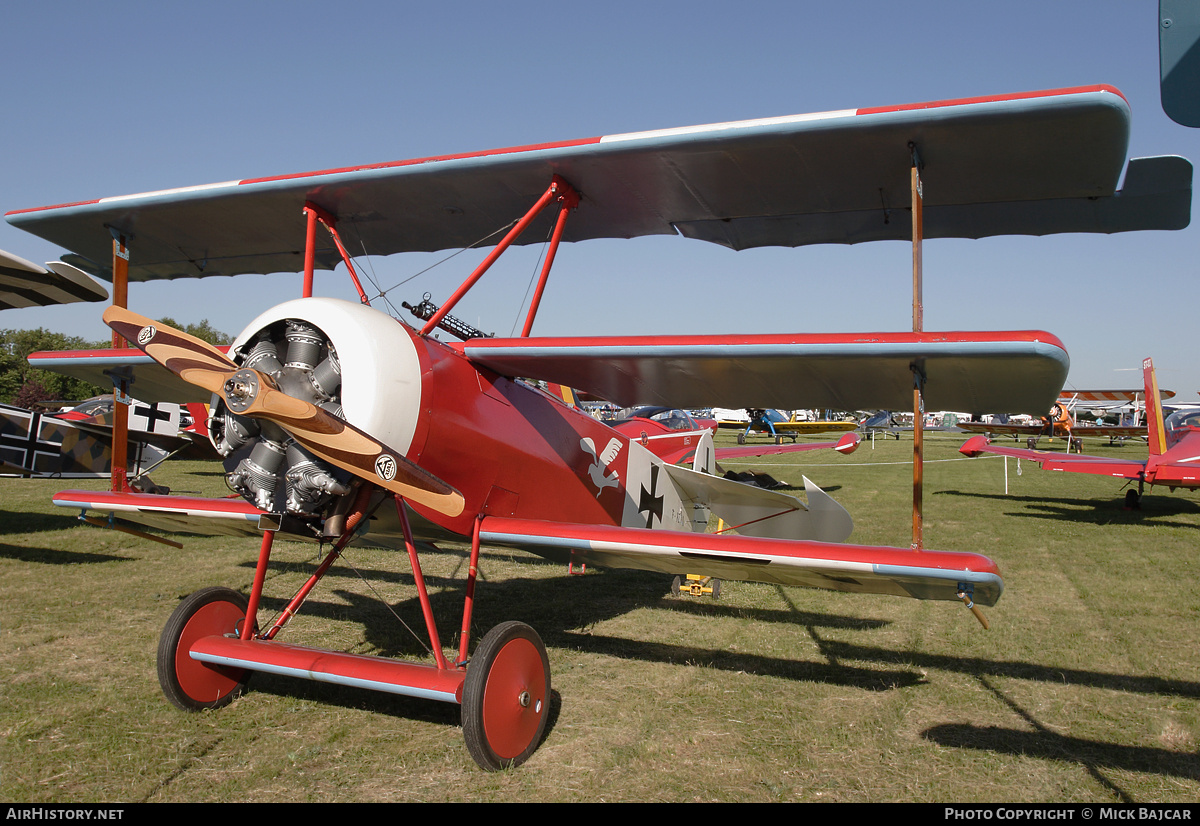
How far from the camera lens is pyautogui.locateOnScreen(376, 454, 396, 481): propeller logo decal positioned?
3.12 m

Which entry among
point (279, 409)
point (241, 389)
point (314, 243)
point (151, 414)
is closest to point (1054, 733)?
point (279, 409)

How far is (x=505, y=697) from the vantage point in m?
3.34

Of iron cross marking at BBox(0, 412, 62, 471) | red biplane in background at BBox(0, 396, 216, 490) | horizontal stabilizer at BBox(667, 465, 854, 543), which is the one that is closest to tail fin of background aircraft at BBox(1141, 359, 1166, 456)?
horizontal stabilizer at BBox(667, 465, 854, 543)

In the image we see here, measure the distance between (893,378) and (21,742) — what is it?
180 inches

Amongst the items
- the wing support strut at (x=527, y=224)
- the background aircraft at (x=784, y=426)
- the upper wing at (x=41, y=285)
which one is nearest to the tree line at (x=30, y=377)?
the background aircraft at (x=784, y=426)

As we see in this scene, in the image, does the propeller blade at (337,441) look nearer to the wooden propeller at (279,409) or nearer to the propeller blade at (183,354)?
the wooden propeller at (279,409)

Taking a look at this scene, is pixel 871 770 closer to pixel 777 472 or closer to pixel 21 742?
pixel 21 742

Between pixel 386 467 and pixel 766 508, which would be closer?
pixel 386 467

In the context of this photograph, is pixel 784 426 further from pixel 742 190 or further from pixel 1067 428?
pixel 742 190

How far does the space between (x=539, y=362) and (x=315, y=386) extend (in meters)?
1.23

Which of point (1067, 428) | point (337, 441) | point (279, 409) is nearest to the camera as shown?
point (279, 409)

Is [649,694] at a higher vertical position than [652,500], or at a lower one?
lower

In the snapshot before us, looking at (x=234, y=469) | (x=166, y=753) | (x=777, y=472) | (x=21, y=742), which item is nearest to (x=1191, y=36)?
(x=234, y=469)

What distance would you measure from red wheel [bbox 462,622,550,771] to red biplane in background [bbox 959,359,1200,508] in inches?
525
